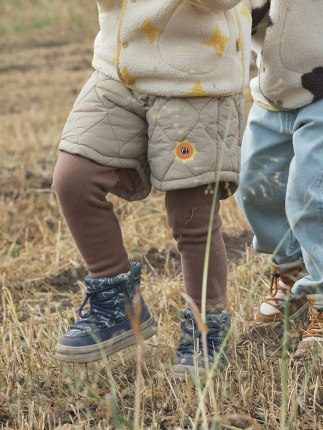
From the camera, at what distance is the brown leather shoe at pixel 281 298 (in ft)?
8.48

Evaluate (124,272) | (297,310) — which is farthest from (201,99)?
(297,310)

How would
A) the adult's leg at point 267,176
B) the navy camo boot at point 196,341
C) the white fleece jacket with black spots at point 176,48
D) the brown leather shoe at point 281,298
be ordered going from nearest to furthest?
the white fleece jacket with black spots at point 176,48 < the navy camo boot at point 196,341 < the adult's leg at point 267,176 < the brown leather shoe at point 281,298

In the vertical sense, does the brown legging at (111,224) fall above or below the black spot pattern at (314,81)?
below

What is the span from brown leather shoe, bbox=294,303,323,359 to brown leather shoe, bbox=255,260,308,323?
0.67ft

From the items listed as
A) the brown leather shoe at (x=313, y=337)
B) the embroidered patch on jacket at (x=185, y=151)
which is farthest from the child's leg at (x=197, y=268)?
the brown leather shoe at (x=313, y=337)

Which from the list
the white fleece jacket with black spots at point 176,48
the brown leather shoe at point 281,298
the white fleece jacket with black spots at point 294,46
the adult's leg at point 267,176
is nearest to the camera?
the white fleece jacket with black spots at point 176,48

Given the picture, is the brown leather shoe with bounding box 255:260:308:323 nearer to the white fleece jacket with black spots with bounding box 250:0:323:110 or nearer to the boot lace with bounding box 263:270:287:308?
the boot lace with bounding box 263:270:287:308

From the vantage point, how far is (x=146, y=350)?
235cm

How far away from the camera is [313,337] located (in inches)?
89.3

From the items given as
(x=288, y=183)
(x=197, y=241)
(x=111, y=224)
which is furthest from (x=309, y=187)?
(x=111, y=224)

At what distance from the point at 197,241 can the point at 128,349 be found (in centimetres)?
47

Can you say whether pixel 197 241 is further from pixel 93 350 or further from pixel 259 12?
pixel 259 12

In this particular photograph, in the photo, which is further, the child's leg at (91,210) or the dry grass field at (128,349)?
the child's leg at (91,210)

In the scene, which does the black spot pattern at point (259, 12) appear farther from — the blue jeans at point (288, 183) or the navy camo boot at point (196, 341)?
the navy camo boot at point (196, 341)
